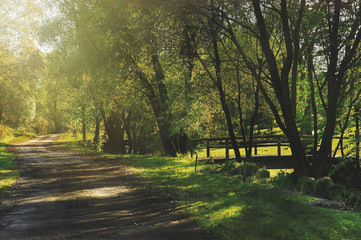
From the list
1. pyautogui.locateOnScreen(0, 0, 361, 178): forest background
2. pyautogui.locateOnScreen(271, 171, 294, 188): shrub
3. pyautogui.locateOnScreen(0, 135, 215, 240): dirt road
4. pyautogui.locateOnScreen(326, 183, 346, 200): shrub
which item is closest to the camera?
pyautogui.locateOnScreen(0, 135, 215, 240): dirt road

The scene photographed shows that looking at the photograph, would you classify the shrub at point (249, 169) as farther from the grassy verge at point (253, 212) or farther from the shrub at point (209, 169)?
the shrub at point (209, 169)

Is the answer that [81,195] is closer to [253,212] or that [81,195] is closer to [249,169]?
[253,212]

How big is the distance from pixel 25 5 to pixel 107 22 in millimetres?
17730

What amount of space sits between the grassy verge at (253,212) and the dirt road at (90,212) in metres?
0.62

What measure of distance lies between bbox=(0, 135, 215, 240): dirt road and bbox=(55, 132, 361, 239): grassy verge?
2.05ft

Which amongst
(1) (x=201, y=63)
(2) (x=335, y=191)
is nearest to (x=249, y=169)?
(2) (x=335, y=191)

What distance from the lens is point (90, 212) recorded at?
9180 millimetres

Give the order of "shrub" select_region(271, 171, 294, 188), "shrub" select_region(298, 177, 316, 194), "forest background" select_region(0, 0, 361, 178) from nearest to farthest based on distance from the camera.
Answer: "shrub" select_region(298, 177, 316, 194) < "shrub" select_region(271, 171, 294, 188) < "forest background" select_region(0, 0, 361, 178)

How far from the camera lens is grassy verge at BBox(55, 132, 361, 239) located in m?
7.44

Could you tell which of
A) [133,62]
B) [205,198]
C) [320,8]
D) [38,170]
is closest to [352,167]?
[320,8]

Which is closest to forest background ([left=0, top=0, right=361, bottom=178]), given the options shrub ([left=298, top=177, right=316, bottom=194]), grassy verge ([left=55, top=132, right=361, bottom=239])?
shrub ([left=298, top=177, right=316, bottom=194])

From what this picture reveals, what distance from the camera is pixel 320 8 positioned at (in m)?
12.9

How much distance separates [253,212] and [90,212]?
4141mm

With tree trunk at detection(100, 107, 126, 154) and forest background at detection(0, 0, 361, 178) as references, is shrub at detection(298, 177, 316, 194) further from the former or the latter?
tree trunk at detection(100, 107, 126, 154)
